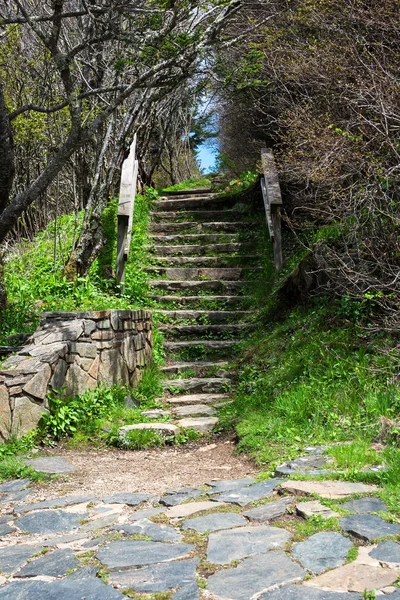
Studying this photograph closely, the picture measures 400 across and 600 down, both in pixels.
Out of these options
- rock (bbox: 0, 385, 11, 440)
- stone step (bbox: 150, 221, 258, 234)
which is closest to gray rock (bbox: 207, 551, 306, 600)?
rock (bbox: 0, 385, 11, 440)

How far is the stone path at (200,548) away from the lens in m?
2.30

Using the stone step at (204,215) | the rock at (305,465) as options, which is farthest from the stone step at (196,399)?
the stone step at (204,215)

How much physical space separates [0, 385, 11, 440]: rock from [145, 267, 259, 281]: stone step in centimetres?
435

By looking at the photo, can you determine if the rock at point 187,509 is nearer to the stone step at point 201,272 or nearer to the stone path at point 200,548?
the stone path at point 200,548

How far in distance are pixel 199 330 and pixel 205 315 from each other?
0.31 meters

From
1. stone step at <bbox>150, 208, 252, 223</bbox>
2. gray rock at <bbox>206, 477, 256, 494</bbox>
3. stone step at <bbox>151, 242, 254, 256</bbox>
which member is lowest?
gray rock at <bbox>206, 477, 256, 494</bbox>

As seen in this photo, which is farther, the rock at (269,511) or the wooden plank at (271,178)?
the wooden plank at (271,178)

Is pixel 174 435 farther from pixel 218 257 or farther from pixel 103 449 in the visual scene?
pixel 218 257

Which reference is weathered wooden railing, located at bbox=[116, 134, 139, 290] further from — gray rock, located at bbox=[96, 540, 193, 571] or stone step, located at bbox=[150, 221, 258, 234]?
gray rock, located at bbox=[96, 540, 193, 571]

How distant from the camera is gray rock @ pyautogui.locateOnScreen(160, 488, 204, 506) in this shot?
11.5 ft

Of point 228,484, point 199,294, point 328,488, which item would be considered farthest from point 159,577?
point 199,294

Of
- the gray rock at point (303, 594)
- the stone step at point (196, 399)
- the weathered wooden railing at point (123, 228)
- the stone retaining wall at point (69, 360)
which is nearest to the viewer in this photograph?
the gray rock at point (303, 594)

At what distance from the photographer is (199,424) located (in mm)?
5453

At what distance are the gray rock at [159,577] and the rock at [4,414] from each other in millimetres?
2587
